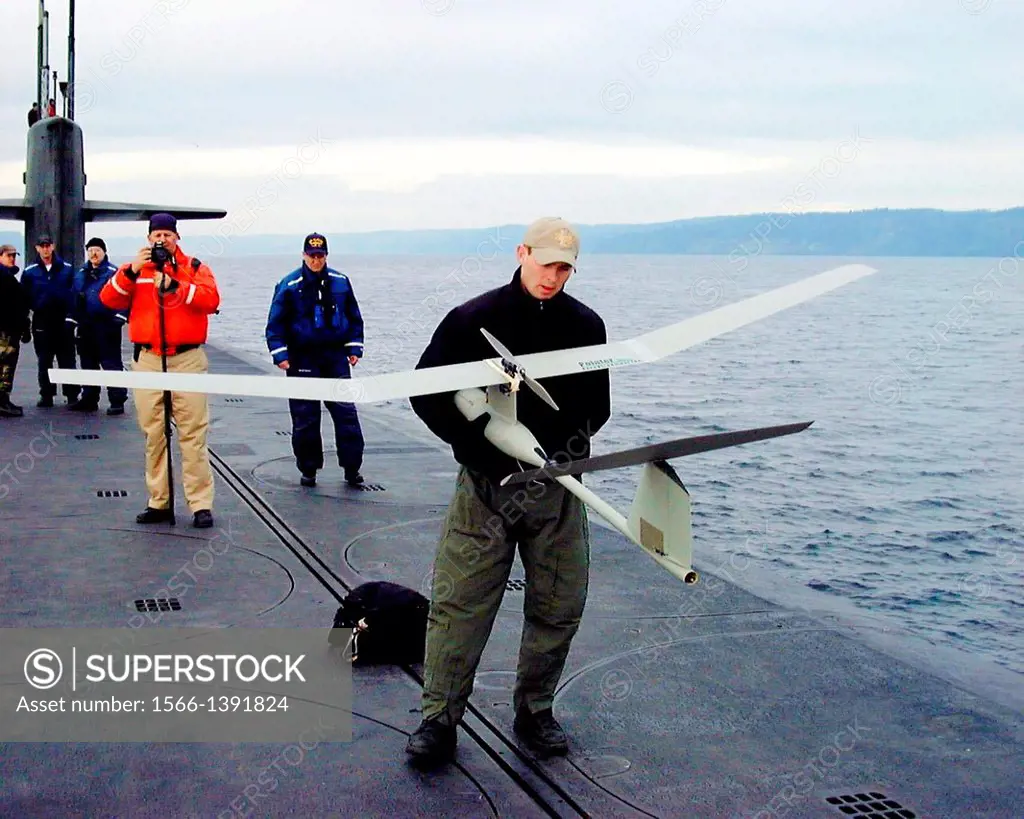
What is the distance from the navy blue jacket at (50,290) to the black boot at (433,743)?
36.0ft

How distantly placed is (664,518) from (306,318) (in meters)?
5.98

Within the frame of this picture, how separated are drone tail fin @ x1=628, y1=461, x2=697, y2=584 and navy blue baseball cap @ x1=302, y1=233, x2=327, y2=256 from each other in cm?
585

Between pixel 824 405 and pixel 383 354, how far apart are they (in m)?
13.0

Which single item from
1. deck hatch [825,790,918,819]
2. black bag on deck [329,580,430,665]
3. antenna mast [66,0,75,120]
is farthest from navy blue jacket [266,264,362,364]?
antenna mast [66,0,75,120]

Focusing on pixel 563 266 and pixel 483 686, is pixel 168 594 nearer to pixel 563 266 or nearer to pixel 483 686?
pixel 483 686

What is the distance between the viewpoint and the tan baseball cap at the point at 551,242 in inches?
175

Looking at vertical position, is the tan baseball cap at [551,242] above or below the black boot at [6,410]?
above

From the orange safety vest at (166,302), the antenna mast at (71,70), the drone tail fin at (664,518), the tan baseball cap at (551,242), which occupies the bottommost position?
the drone tail fin at (664,518)

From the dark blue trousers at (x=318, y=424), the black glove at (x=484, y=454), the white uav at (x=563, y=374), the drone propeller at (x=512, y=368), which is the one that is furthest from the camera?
the dark blue trousers at (x=318, y=424)

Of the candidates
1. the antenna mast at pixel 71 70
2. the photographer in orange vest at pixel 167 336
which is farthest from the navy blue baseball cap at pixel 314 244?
the antenna mast at pixel 71 70

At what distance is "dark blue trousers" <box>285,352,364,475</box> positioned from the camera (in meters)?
9.81

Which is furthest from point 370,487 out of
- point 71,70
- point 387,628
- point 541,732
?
point 71,70

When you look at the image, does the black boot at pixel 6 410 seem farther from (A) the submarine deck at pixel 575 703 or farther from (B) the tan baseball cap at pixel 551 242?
(B) the tan baseball cap at pixel 551 242

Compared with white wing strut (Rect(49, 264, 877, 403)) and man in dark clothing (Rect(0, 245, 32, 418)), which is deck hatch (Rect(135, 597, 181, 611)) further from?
man in dark clothing (Rect(0, 245, 32, 418))
